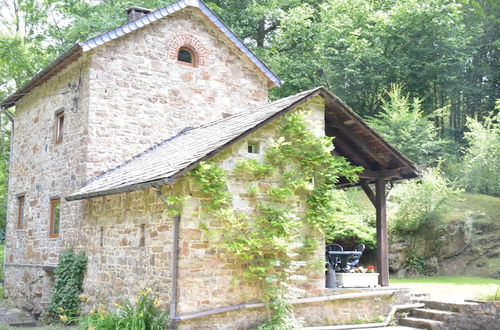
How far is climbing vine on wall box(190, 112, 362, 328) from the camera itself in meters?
9.04

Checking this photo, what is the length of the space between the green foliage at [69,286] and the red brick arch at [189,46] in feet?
18.5

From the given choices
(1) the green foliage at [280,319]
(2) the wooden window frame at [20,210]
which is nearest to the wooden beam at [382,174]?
(1) the green foliage at [280,319]

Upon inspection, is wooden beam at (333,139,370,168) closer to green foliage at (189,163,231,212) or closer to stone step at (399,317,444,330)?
stone step at (399,317,444,330)

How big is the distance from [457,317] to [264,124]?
5317mm

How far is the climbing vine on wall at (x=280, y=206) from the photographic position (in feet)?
29.7

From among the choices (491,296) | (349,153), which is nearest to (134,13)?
(349,153)

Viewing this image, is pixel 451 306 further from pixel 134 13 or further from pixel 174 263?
pixel 134 13

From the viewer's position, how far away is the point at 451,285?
575 inches

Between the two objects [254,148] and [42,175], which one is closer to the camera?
[254,148]

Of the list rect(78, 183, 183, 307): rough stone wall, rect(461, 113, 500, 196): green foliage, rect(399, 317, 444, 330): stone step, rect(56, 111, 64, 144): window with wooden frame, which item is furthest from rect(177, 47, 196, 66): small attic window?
rect(461, 113, 500, 196): green foliage

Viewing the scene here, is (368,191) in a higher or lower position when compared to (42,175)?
lower

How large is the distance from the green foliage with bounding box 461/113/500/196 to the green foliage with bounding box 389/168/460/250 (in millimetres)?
3178

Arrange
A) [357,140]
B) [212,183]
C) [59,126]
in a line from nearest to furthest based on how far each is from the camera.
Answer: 1. [212,183]
2. [357,140]
3. [59,126]

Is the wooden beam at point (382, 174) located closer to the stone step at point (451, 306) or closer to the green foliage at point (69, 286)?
the stone step at point (451, 306)
